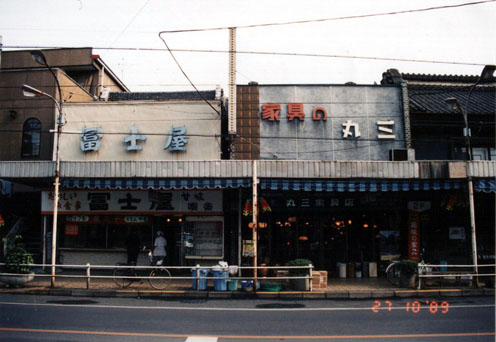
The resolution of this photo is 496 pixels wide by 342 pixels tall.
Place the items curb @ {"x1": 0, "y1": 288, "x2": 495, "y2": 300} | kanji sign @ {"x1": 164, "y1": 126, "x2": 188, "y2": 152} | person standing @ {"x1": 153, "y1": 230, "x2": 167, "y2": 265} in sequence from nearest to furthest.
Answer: curb @ {"x1": 0, "y1": 288, "x2": 495, "y2": 300}, person standing @ {"x1": 153, "y1": 230, "x2": 167, "y2": 265}, kanji sign @ {"x1": 164, "y1": 126, "x2": 188, "y2": 152}

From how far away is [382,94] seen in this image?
56.6 feet

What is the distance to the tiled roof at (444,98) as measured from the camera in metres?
17.4

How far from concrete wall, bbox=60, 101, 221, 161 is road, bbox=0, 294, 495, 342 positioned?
7.16 metres

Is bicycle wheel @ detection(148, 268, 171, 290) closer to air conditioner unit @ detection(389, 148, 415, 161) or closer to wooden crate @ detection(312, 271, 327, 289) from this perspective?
wooden crate @ detection(312, 271, 327, 289)

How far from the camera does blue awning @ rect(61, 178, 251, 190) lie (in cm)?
1409

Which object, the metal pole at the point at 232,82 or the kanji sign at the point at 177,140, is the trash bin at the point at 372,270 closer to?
the metal pole at the point at 232,82

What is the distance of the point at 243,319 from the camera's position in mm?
9164

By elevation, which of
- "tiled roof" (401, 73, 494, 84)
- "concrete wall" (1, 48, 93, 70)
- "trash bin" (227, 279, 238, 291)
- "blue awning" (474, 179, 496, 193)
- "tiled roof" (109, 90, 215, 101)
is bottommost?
"trash bin" (227, 279, 238, 291)

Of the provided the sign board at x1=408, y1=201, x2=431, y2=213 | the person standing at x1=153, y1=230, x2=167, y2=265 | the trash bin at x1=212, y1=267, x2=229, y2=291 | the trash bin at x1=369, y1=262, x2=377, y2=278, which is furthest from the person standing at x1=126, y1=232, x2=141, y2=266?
the sign board at x1=408, y1=201, x2=431, y2=213

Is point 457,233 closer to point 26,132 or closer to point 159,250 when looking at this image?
point 159,250

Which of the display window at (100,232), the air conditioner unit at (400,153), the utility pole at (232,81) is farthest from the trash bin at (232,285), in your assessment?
the air conditioner unit at (400,153)

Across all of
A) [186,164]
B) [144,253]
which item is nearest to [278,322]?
[186,164]

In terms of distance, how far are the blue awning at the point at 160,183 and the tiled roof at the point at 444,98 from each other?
952cm

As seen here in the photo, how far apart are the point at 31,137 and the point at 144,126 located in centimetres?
642
